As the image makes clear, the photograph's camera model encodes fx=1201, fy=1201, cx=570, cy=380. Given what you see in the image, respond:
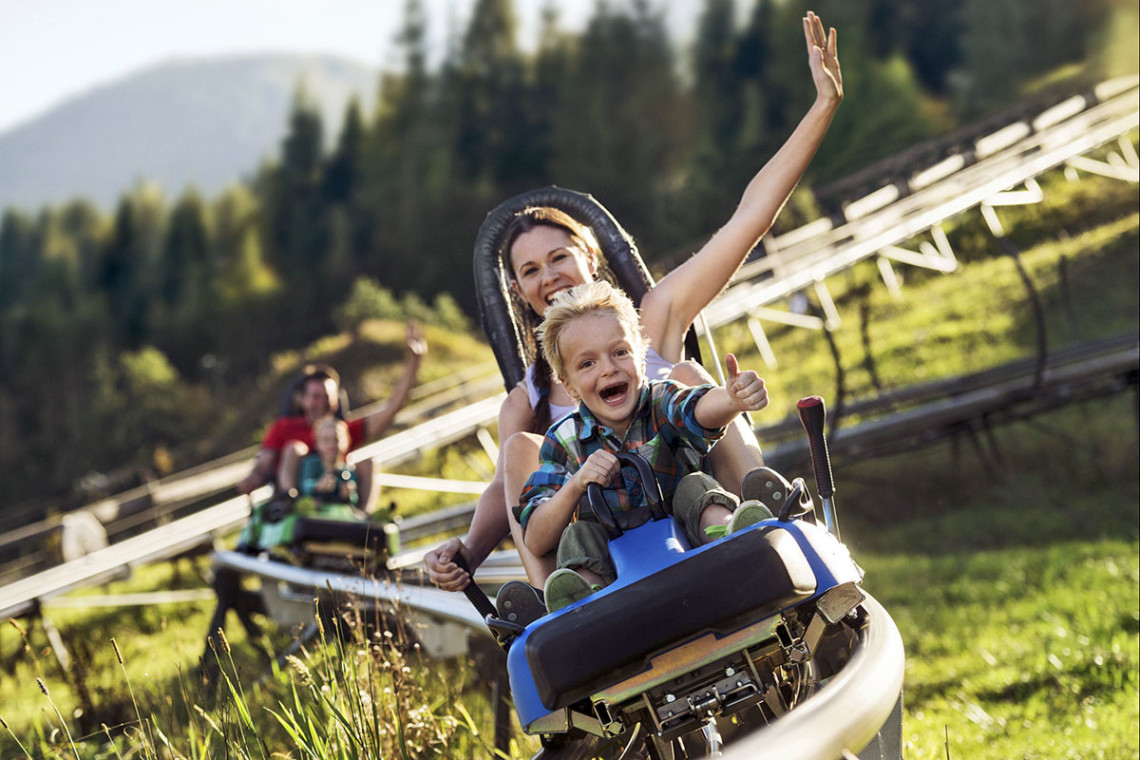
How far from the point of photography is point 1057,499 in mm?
7949

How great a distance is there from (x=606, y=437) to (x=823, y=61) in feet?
4.51

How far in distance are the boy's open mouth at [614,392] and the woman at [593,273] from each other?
350mm

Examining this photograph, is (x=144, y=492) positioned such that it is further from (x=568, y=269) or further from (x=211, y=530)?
(x=568, y=269)

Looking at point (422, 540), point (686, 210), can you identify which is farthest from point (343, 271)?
point (422, 540)

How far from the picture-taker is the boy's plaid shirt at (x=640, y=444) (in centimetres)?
258

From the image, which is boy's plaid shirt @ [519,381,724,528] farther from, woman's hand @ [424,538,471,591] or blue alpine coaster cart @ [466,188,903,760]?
woman's hand @ [424,538,471,591]

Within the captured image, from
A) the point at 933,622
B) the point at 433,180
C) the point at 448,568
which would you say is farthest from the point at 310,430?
the point at 433,180

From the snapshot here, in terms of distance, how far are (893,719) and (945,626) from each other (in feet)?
11.5

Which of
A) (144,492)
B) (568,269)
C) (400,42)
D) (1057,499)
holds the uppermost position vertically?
(400,42)

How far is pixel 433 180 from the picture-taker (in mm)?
52906

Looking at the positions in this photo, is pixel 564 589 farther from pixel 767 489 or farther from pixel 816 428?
pixel 816 428

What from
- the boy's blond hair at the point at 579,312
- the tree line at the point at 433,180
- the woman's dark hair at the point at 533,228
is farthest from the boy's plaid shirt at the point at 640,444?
the tree line at the point at 433,180

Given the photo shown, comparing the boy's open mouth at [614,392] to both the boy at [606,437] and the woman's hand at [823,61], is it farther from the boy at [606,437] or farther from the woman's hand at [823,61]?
the woman's hand at [823,61]

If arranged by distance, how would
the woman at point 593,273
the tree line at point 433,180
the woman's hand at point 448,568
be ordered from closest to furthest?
the woman's hand at point 448,568 < the woman at point 593,273 < the tree line at point 433,180
